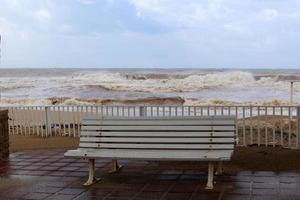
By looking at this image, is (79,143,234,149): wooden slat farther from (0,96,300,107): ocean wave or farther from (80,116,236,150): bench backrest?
(0,96,300,107): ocean wave

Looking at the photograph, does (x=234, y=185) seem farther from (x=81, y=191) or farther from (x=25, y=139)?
(x=25, y=139)

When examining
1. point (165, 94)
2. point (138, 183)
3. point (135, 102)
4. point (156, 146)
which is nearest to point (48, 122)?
point (138, 183)

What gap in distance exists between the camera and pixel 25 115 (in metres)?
12.4

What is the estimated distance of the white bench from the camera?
5992 mm

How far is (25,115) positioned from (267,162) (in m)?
6.96

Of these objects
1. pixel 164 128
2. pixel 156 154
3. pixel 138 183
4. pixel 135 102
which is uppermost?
pixel 164 128

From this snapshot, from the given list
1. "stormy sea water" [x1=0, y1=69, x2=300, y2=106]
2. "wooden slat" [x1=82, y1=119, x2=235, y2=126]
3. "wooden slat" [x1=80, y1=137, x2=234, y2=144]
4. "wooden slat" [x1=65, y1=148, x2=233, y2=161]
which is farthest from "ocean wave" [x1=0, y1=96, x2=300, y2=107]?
"wooden slat" [x1=65, y1=148, x2=233, y2=161]

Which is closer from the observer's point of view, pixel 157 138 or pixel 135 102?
pixel 157 138

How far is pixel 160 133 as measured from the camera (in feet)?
20.7

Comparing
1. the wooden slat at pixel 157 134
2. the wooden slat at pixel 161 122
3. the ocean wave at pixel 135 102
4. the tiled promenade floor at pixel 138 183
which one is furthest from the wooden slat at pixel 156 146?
the ocean wave at pixel 135 102

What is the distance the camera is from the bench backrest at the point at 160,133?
6.10 meters

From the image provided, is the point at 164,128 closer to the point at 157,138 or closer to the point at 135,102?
the point at 157,138

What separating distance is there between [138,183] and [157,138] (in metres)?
0.62

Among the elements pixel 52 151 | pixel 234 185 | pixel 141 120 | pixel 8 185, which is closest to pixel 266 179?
pixel 234 185
